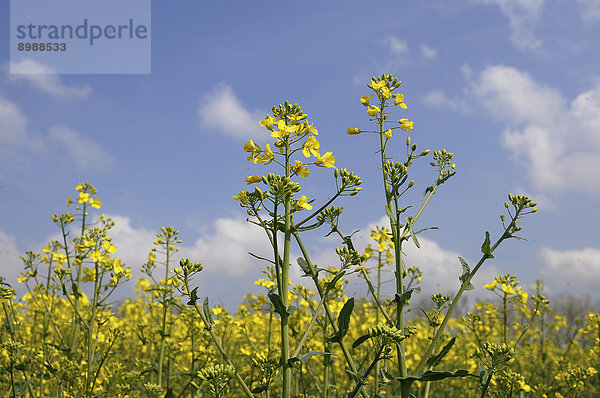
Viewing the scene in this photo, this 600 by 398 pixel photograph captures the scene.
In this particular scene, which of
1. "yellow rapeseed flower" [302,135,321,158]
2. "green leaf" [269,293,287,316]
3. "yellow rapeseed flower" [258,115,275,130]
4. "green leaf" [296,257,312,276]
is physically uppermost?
"yellow rapeseed flower" [258,115,275,130]

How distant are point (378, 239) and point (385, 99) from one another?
2026mm

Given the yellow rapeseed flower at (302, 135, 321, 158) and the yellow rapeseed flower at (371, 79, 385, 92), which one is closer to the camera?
the yellow rapeseed flower at (302, 135, 321, 158)

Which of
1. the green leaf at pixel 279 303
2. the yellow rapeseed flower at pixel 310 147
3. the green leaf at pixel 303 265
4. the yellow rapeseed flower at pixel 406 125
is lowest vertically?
the green leaf at pixel 279 303

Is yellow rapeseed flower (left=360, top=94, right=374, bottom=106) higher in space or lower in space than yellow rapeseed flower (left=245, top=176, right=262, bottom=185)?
higher

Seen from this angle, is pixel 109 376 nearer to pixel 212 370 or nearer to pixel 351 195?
pixel 212 370

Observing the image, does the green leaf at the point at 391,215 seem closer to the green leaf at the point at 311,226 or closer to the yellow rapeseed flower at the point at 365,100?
the green leaf at the point at 311,226

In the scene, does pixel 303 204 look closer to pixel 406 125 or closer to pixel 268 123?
pixel 268 123

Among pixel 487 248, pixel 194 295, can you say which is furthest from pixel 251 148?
pixel 487 248

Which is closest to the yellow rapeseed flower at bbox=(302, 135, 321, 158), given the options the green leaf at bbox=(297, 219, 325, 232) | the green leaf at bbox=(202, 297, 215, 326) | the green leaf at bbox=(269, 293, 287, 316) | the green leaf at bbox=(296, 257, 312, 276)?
the green leaf at bbox=(297, 219, 325, 232)

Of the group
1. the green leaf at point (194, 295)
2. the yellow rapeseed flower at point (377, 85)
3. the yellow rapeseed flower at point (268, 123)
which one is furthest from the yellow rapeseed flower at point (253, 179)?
the yellow rapeseed flower at point (377, 85)

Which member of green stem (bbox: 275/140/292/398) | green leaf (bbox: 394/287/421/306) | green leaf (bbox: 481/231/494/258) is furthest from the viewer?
green leaf (bbox: 481/231/494/258)

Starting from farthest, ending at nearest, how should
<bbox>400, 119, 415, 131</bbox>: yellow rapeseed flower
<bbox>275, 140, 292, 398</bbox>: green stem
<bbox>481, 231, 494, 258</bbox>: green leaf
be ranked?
<bbox>400, 119, 415, 131</bbox>: yellow rapeseed flower, <bbox>481, 231, 494, 258</bbox>: green leaf, <bbox>275, 140, 292, 398</bbox>: green stem

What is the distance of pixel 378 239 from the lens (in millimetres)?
5047

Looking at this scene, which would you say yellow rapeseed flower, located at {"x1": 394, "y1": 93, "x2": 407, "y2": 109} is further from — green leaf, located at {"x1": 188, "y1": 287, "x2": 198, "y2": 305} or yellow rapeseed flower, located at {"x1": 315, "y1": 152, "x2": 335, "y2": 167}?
green leaf, located at {"x1": 188, "y1": 287, "x2": 198, "y2": 305}
